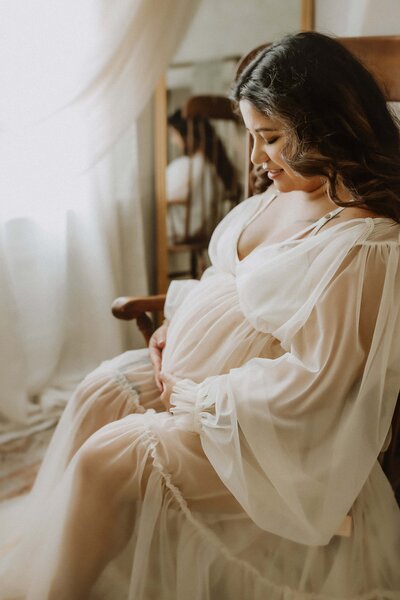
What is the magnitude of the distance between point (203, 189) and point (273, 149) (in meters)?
1.32

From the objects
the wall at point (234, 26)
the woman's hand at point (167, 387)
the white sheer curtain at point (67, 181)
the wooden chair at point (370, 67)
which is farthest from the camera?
the wall at point (234, 26)

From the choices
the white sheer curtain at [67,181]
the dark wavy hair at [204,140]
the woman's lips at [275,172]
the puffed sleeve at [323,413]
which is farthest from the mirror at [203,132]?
the puffed sleeve at [323,413]

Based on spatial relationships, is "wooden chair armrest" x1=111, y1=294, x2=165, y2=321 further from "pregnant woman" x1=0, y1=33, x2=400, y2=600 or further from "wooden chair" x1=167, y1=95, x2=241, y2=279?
"wooden chair" x1=167, y1=95, x2=241, y2=279

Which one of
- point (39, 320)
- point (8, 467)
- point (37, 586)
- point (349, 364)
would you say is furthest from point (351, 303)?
point (39, 320)

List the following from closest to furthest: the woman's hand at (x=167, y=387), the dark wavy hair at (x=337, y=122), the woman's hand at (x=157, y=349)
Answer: the dark wavy hair at (x=337, y=122) < the woman's hand at (x=167, y=387) < the woman's hand at (x=157, y=349)

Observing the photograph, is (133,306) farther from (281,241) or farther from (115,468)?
(115,468)

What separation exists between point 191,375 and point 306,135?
0.54 meters

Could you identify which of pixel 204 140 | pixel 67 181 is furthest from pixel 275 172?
pixel 204 140

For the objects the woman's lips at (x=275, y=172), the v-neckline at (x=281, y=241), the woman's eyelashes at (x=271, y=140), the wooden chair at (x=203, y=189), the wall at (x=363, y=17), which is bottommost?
the wooden chair at (x=203, y=189)

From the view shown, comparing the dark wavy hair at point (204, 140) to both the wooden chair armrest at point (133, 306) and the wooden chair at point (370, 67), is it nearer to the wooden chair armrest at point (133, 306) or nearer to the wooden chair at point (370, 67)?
the wooden chair at point (370, 67)

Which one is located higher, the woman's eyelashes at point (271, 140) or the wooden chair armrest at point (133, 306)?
the woman's eyelashes at point (271, 140)

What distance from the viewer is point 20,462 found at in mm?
2094

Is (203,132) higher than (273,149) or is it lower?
lower

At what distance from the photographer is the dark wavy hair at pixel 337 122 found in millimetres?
1198
